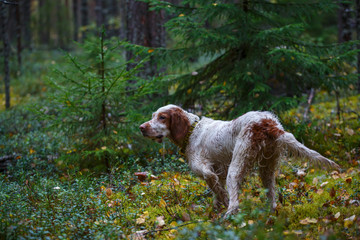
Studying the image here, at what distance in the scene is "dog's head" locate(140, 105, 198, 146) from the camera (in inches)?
170

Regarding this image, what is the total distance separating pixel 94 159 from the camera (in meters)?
6.16

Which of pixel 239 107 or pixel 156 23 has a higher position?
pixel 156 23

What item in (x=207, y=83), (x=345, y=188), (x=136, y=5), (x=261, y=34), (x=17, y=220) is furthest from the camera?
(x=136, y=5)

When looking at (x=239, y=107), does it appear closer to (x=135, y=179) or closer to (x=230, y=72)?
(x=230, y=72)

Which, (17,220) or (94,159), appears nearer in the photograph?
(17,220)

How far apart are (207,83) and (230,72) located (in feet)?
2.26

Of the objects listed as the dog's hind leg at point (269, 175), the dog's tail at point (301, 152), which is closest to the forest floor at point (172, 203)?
the dog's hind leg at point (269, 175)

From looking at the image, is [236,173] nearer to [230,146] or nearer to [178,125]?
[230,146]

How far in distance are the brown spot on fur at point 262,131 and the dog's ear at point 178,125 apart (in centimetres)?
109

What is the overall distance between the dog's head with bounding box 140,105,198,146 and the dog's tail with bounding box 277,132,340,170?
4.44 feet

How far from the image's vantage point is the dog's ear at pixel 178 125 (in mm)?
4305

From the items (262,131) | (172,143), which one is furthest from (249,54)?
(262,131)

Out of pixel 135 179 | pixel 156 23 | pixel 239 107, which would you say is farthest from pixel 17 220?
pixel 156 23

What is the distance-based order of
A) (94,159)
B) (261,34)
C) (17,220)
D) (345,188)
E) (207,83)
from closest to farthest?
(17,220)
(345,188)
(261,34)
(94,159)
(207,83)
